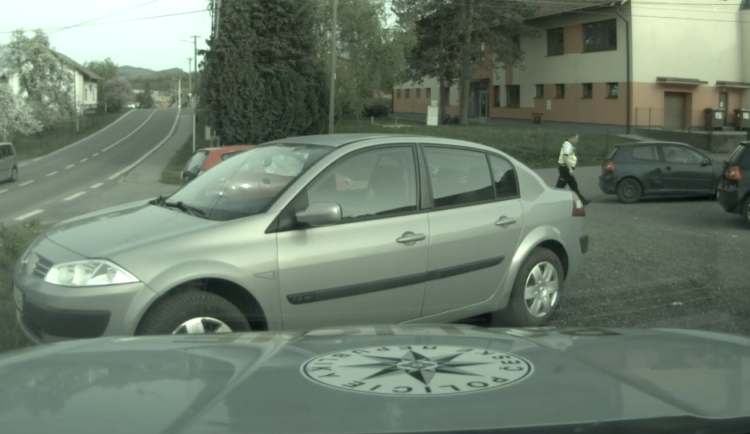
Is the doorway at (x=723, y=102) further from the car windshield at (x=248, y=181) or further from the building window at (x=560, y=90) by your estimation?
the car windshield at (x=248, y=181)

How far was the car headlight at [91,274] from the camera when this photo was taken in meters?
4.68

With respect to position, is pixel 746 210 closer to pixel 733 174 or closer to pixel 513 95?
pixel 733 174

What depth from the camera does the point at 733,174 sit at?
1395 centimetres

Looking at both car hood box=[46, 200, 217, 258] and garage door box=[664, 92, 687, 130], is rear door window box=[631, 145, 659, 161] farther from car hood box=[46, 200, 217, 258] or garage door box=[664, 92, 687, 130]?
garage door box=[664, 92, 687, 130]

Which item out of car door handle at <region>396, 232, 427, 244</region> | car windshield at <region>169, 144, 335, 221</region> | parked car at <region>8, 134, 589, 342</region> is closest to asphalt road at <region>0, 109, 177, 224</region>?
car windshield at <region>169, 144, 335, 221</region>

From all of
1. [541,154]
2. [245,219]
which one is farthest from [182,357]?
[541,154]

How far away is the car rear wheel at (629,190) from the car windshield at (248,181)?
15.0m

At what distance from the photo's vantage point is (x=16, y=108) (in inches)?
2301

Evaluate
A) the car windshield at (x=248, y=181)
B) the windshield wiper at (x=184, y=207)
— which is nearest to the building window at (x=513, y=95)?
the car windshield at (x=248, y=181)

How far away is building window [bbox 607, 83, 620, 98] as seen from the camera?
140 ft

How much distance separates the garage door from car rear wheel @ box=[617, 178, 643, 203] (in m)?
24.8

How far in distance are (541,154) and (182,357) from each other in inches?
1330

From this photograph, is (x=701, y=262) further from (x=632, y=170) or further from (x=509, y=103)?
(x=509, y=103)

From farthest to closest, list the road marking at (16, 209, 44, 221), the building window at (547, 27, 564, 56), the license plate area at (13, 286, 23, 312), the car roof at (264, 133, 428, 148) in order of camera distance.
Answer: the building window at (547, 27, 564, 56)
the road marking at (16, 209, 44, 221)
the car roof at (264, 133, 428, 148)
the license plate area at (13, 286, 23, 312)
